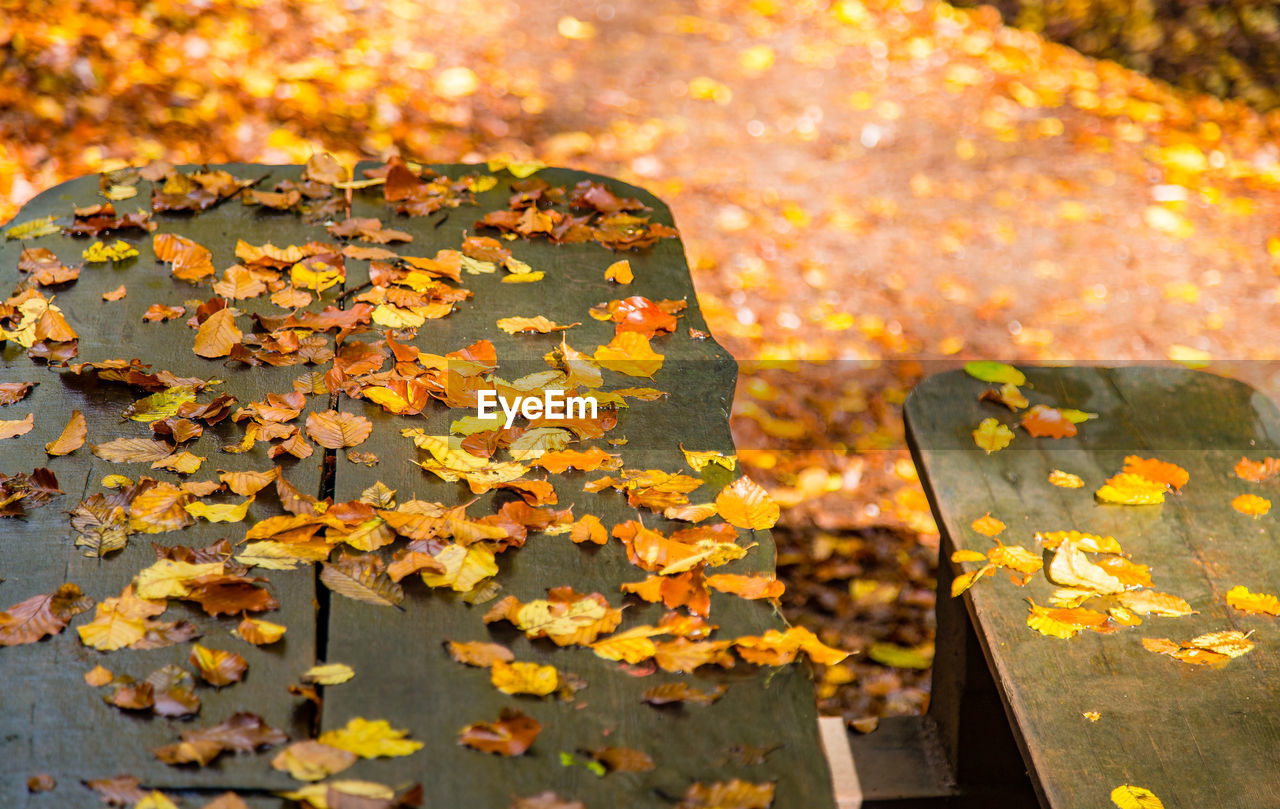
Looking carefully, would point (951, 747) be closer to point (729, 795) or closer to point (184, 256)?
point (729, 795)

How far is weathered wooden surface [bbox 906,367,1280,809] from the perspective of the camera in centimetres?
128

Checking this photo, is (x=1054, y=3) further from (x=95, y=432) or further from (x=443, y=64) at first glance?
(x=95, y=432)

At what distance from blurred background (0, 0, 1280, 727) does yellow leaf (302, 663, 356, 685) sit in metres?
1.43

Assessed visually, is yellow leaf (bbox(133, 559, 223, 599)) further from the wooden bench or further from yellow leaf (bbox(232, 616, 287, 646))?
the wooden bench

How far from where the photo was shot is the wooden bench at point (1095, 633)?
1.29 meters

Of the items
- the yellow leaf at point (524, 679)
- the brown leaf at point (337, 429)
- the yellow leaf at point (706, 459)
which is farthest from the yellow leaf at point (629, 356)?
the yellow leaf at point (524, 679)

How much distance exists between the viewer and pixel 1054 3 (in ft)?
16.0

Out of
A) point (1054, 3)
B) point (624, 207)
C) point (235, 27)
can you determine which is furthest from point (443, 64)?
Answer: point (1054, 3)

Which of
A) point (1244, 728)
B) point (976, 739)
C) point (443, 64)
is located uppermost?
point (1244, 728)

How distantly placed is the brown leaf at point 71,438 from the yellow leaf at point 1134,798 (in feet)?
4.72

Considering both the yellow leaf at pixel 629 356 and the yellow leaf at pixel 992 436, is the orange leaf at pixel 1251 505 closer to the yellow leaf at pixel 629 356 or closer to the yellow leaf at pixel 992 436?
the yellow leaf at pixel 992 436

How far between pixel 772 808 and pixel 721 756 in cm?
8

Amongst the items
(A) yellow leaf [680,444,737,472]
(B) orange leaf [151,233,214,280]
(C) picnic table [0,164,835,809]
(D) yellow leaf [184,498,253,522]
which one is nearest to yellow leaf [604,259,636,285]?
(C) picnic table [0,164,835,809]

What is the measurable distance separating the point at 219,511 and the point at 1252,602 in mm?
1471
